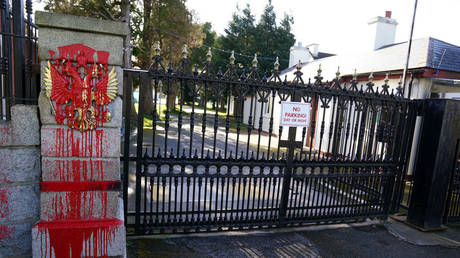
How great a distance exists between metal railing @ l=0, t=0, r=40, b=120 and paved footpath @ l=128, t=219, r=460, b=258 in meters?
2.27

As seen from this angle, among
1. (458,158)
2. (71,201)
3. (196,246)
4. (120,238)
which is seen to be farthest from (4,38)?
(458,158)

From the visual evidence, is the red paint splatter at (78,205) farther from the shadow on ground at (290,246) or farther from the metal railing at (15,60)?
the shadow on ground at (290,246)

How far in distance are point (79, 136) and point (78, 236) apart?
3.18 ft

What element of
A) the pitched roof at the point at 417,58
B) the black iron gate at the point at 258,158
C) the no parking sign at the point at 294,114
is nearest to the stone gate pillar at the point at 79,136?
the black iron gate at the point at 258,158

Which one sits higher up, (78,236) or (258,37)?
(258,37)

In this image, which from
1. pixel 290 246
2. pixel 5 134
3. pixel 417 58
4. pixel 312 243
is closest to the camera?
pixel 5 134

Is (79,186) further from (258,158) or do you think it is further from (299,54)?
(299,54)

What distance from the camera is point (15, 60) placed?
9.04 feet

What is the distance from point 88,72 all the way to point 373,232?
5.07 meters

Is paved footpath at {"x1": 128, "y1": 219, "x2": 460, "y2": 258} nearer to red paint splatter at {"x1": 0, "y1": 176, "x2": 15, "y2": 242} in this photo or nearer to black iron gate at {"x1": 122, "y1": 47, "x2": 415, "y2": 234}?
black iron gate at {"x1": 122, "y1": 47, "x2": 415, "y2": 234}

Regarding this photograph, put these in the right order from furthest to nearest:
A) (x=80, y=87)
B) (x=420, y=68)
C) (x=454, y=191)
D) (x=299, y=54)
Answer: (x=299, y=54), (x=420, y=68), (x=454, y=191), (x=80, y=87)

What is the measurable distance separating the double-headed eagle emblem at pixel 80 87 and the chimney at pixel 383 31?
1504 cm

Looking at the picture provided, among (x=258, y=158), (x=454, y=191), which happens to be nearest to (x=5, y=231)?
(x=258, y=158)

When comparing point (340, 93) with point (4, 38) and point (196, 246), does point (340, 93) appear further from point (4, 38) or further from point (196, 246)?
point (4, 38)
